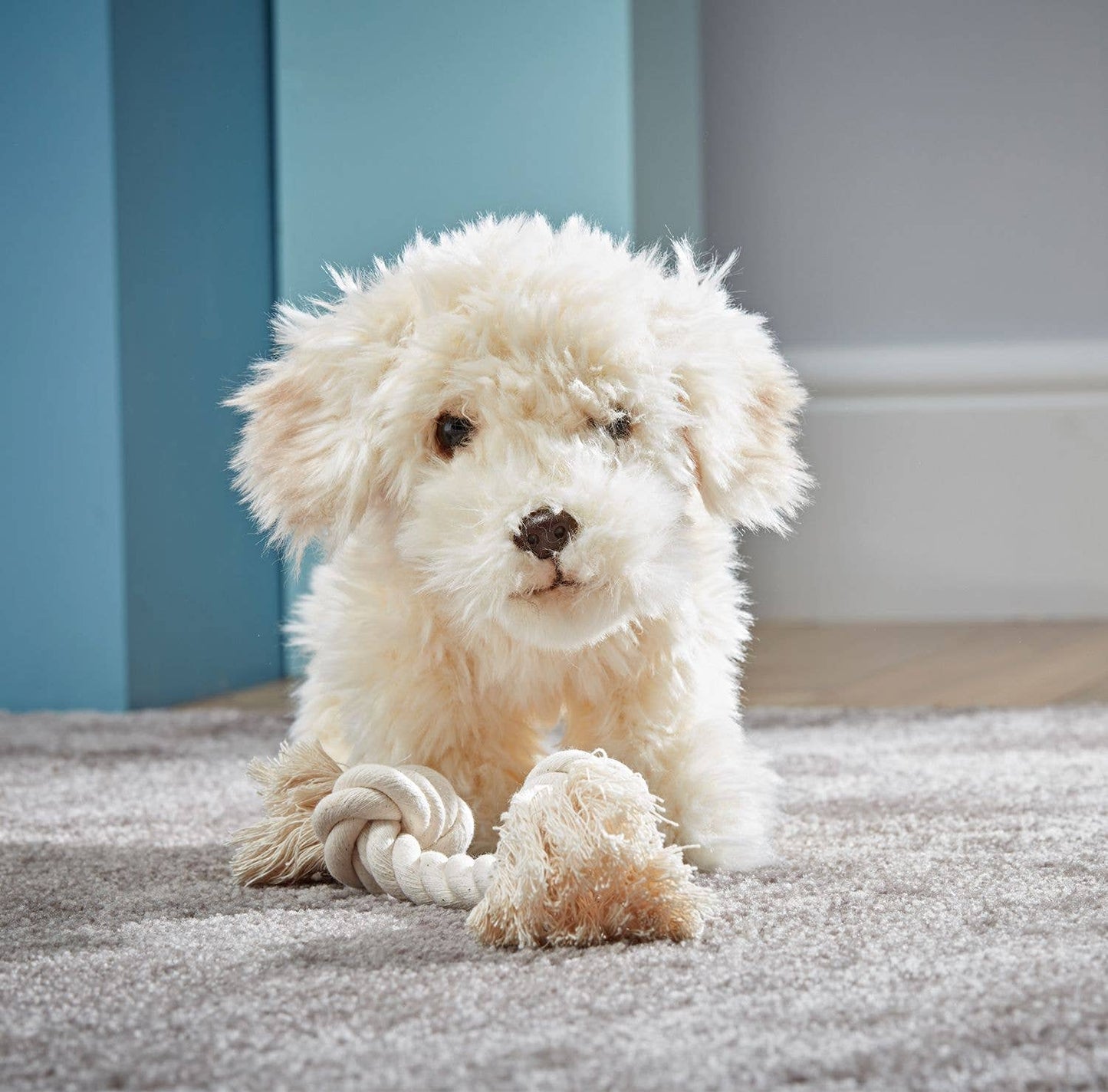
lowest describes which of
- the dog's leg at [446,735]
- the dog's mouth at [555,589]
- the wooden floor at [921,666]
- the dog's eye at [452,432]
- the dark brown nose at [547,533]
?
the wooden floor at [921,666]

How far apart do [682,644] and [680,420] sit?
5.4 inches

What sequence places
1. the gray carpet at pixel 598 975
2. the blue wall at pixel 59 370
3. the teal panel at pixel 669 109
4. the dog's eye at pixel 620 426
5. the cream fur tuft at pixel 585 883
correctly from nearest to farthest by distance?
the gray carpet at pixel 598 975 → the cream fur tuft at pixel 585 883 → the dog's eye at pixel 620 426 → the blue wall at pixel 59 370 → the teal panel at pixel 669 109

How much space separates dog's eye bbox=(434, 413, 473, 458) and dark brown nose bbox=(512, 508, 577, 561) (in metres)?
0.09

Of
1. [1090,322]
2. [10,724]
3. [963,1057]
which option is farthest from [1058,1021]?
[1090,322]

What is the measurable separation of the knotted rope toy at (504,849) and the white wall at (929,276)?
1.75 meters

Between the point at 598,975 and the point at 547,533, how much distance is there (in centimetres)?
22

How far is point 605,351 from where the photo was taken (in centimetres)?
75

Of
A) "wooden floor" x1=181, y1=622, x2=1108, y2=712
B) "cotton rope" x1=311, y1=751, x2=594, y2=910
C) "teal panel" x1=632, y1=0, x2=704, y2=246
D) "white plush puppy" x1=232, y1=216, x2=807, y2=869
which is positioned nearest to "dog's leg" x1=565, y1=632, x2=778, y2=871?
"white plush puppy" x1=232, y1=216, x2=807, y2=869

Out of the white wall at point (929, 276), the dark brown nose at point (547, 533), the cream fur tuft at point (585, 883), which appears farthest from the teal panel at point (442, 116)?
the cream fur tuft at point (585, 883)

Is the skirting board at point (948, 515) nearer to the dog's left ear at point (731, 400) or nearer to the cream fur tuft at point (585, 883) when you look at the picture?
the dog's left ear at point (731, 400)

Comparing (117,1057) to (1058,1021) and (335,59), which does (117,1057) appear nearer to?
(1058,1021)

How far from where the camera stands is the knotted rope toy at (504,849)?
2.04 feet

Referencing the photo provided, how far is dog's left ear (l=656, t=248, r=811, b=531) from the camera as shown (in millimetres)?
785

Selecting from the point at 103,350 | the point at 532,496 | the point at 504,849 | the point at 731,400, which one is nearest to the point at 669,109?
the point at 103,350
